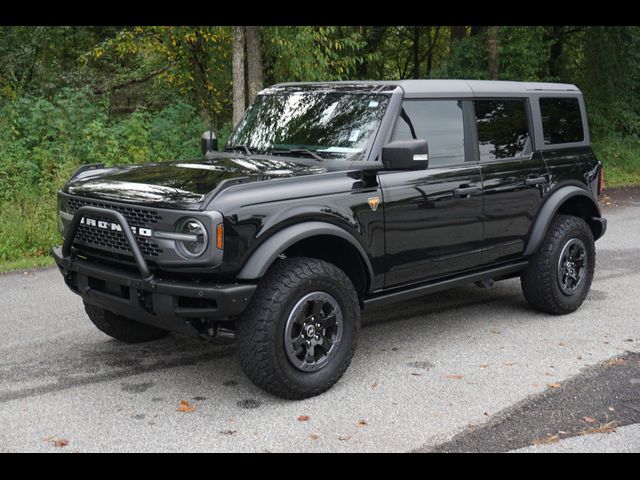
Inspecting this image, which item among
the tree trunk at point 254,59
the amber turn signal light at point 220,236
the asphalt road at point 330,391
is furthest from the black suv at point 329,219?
the tree trunk at point 254,59

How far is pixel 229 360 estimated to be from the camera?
213 inches

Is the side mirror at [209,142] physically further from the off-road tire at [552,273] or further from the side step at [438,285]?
the off-road tire at [552,273]

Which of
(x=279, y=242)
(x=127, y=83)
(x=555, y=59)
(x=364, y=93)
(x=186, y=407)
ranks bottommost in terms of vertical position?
(x=186, y=407)

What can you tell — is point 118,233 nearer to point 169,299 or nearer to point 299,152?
point 169,299

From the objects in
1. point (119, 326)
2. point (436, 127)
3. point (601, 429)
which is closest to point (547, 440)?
point (601, 429)

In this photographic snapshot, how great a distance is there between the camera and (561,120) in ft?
22.1

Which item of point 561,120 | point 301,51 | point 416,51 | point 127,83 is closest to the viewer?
point 561,120

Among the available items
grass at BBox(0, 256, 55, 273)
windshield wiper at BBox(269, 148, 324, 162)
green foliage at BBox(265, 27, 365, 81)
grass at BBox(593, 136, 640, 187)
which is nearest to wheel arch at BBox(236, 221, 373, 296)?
windshield wiper at BBox(269, 148, 324, 162)

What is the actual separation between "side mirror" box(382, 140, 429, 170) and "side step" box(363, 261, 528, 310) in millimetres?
923

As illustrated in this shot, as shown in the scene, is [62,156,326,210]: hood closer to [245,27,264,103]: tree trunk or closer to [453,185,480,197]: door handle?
[453,185,480,197]: door handle

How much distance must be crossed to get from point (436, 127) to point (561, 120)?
1.70m

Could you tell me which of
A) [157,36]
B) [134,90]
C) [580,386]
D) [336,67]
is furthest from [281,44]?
[580,386]

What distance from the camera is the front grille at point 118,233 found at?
14.5ft

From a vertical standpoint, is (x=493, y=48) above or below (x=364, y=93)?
above
